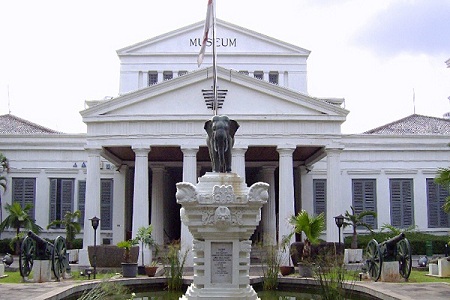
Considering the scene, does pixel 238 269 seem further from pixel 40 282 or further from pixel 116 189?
pixel 116 189

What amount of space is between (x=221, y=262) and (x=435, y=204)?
1161 inches

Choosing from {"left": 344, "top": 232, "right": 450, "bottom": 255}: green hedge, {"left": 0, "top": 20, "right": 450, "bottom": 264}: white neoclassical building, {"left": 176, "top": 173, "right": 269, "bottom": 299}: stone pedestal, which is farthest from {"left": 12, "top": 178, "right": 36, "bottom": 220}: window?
{"left": 176, "top": 173, "right": 269, "bottom": 299}: stone pedestal

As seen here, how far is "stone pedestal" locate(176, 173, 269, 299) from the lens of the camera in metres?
12.1

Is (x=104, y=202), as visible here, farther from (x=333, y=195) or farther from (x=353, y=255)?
(x=353, y=255)

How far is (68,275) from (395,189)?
73.2ft

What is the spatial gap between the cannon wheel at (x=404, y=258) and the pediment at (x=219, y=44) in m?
23.3

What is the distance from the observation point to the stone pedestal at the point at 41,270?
857 inches

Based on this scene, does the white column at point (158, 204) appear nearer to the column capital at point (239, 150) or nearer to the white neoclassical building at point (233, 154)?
the white neoclassical building at point (233, 154)

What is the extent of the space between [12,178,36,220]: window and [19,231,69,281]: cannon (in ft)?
54.3

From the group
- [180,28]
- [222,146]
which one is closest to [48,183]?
[180,28]

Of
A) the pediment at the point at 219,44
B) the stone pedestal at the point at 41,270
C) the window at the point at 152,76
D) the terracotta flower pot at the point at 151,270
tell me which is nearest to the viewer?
the stone pedestal at the point at 41,270

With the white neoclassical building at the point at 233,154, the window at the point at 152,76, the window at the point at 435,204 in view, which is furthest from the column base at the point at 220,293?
the window at the point at 152,76

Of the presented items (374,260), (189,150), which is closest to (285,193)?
(189,150)

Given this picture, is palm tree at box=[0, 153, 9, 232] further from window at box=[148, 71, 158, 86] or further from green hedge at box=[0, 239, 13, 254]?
window at box=[148, 71, 158, 86]
